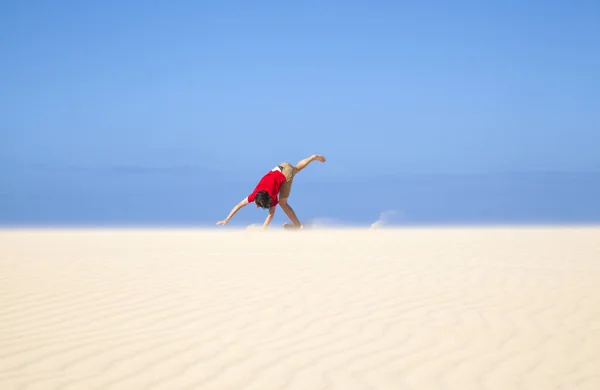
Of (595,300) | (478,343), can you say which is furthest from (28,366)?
(595,300)

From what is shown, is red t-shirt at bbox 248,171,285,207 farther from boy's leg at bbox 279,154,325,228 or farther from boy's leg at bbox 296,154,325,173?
boy's leg at bbox 296,154,325,173

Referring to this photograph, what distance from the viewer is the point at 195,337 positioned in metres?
4.86

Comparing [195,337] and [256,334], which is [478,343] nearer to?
[256,334]

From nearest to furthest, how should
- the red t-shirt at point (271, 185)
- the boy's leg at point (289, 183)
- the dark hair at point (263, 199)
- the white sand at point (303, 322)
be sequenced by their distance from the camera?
the white sand at point (303, 322) → the dark hair at point (263, 199) → the red t-shirt at point (271, 185) → the boy's leg at point (289, 183)

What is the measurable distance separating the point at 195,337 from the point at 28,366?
112 cm

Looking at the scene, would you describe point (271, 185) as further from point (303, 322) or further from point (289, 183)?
point (303, 322)

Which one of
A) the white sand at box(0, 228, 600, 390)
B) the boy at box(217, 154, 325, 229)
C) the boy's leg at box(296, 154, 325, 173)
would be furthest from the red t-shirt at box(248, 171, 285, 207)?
the white sand at box(0, 228, 600, 390)

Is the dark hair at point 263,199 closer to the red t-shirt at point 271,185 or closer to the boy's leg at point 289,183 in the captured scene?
the red t-shirt at point 271,185

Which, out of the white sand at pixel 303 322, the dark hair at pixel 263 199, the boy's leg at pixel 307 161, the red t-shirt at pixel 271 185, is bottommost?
the white sand at pixel 303 322

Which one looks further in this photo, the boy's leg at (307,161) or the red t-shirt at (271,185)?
the boy's leg at (307,161)

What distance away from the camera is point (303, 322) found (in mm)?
5234

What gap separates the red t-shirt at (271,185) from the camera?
1385 centimetres

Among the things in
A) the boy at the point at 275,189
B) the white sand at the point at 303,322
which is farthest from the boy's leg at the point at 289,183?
the white sand at the point at 303,322

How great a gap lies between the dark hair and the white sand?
4443mm
